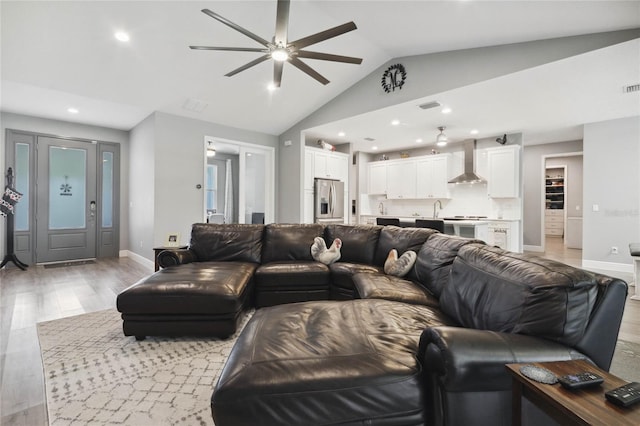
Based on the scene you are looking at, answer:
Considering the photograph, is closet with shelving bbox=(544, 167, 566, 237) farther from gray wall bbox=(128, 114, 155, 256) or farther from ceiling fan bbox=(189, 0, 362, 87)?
gray wall bbox=(128, 114, 155, 256)

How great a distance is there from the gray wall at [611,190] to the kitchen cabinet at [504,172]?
1.15 meters

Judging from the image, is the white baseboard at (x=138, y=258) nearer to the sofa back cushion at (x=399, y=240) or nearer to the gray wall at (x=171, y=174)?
the gray wall at (x=171, y=174)

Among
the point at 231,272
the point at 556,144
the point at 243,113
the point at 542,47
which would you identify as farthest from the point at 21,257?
the point at 556,144

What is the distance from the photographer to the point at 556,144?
728 cm

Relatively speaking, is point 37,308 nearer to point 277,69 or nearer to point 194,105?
point 194,105

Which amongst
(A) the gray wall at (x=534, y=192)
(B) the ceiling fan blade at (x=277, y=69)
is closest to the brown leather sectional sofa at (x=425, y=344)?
(B) the ceiling fan blade at (x=277, y=69)

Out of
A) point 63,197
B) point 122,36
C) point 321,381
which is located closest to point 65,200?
point 63,197

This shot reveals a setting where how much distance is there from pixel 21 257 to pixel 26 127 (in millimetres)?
2379

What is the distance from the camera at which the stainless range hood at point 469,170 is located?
645 cm

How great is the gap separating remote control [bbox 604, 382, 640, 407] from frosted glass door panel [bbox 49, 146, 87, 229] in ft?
25.1

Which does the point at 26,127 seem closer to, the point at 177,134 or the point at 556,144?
the point at 177,134

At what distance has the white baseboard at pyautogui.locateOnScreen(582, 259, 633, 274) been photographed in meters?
5.29

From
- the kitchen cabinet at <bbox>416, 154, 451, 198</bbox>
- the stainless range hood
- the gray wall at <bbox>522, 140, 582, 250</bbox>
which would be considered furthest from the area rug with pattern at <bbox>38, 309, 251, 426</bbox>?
the gray wall at <bbox>522, 140, 582, 250</bbox>

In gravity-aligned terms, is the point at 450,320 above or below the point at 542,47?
below
